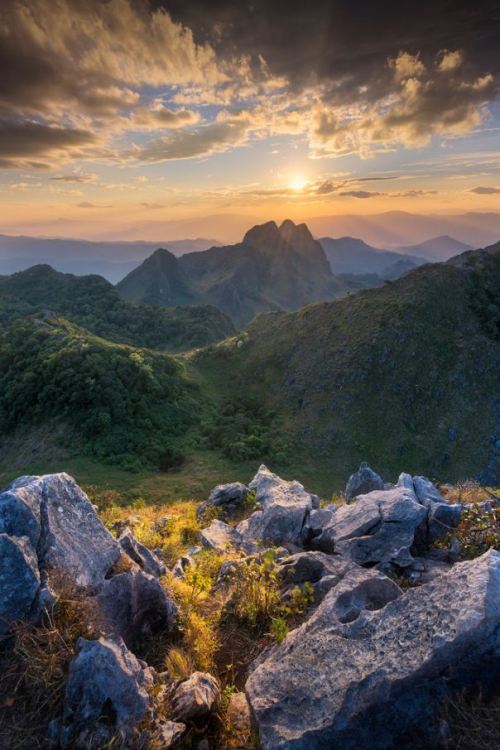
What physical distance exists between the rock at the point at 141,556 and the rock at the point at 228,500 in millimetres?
9139

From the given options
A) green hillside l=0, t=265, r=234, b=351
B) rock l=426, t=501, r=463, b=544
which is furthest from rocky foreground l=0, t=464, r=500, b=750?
green hillside l=0, t=265, r=234, b=351

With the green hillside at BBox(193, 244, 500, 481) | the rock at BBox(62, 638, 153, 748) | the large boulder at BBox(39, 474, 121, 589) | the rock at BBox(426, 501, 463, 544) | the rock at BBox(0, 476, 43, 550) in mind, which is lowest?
the green hillside at BBox(193, 244, 500, 481)

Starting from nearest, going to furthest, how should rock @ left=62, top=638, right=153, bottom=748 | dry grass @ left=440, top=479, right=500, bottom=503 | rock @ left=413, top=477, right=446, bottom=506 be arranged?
rock @ left=62, top=638, right=153, bottom=748
rock @ left=413, top=477, right=446, bottom=506
dry grass @ left=440, top=479, right=500, bottom=503

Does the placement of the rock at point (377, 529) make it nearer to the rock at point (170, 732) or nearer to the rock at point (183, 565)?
the rock at point (183, 565)

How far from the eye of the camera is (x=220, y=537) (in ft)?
46.7

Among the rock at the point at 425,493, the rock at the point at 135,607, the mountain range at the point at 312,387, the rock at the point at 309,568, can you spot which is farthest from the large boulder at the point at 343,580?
the mountain range at the point at 312,387

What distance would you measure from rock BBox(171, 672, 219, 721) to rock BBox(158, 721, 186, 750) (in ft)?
0.55

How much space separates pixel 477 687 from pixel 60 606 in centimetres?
608

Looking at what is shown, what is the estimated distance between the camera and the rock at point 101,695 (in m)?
5.30

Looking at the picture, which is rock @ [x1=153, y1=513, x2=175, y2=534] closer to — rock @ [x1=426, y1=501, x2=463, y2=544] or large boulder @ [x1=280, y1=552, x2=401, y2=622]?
large boulder @ [x1=280, y1=552, x2=401, y2=622]

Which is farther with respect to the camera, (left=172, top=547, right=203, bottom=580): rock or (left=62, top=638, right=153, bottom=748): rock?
(left=172, top=547, right=203, bottom=580): rock

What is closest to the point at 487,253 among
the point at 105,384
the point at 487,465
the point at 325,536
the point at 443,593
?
the point at 487,465

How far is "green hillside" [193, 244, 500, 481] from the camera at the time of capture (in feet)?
135

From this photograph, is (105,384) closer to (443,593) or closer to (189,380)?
(189,380)
